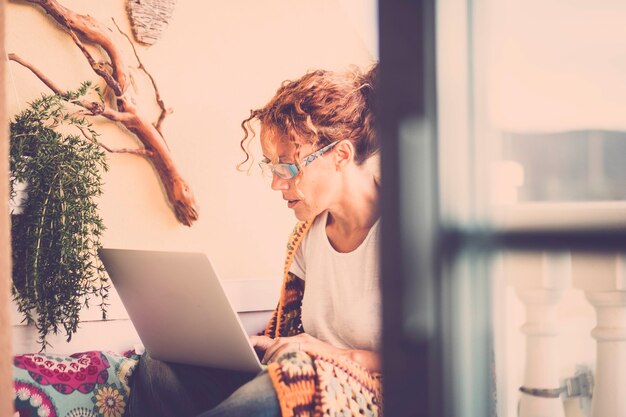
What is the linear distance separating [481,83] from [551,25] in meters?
0.06

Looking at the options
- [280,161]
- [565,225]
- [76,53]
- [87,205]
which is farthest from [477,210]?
[76,53]

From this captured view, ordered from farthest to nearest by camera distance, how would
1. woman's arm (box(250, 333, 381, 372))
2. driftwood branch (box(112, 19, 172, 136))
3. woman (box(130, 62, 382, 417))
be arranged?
driftwood branch (box(112, 19, 172, 136)) → woman (box(130, 62, 382, 417)) → woman's arm (box(250, 333, 381, 372))

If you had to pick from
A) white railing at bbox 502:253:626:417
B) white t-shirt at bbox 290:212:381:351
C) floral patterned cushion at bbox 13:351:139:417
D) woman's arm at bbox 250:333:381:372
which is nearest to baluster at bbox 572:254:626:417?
white railing at bbox 502:253:626:417

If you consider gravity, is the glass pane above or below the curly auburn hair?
below

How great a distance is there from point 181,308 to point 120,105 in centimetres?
76

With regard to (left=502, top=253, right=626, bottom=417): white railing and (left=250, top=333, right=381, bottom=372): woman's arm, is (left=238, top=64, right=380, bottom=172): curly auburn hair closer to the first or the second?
(left=250, top=333, right=381, bottom=372): woman's arm

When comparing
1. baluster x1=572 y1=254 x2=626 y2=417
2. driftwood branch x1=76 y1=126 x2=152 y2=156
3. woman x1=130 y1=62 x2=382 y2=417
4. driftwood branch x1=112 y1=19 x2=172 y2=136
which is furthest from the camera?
driftwood branch x1=112 y1=19 x2=172 y2=136

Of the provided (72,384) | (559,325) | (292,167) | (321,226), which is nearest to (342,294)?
(321,226)

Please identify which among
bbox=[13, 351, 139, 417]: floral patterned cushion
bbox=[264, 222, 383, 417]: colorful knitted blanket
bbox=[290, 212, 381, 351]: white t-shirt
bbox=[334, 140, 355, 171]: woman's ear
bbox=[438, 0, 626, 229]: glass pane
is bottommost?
bbox=[13, 351, 139, 417]: floral patterned cushion

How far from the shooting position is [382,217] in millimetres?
541

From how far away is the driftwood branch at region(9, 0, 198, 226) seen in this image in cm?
192

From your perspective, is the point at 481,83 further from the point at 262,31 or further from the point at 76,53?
the point at 262,31

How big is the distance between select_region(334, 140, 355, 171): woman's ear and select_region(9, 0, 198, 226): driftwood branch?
1.75 ft

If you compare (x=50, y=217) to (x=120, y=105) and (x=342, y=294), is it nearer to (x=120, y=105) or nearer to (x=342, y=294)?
(x=120, y=105)
